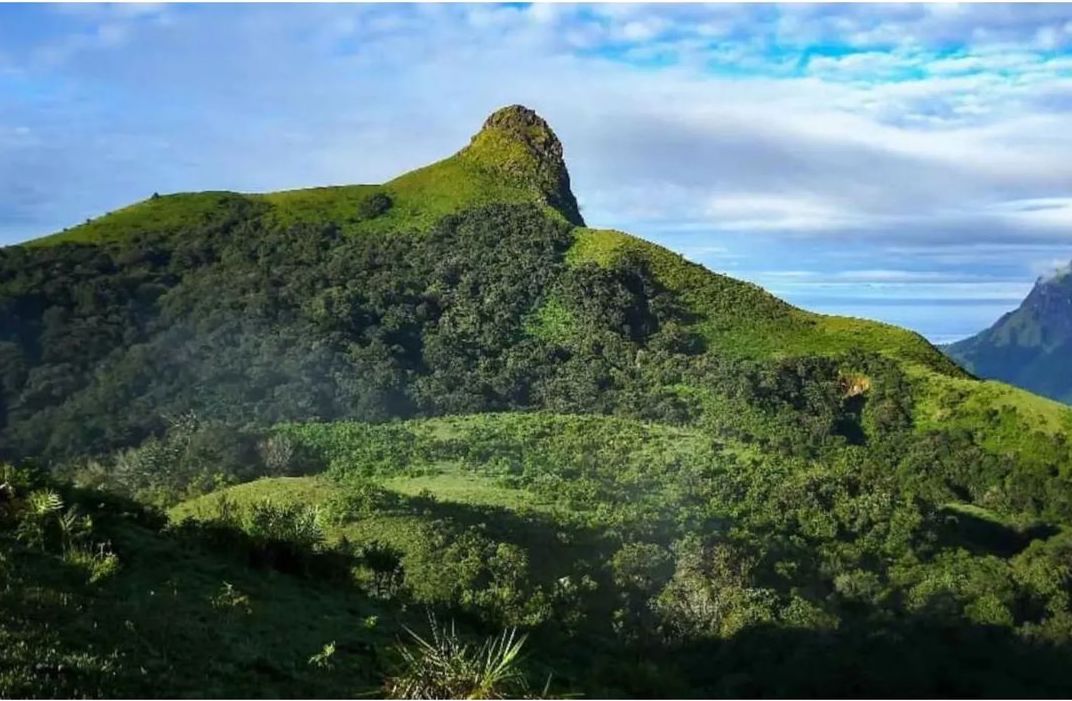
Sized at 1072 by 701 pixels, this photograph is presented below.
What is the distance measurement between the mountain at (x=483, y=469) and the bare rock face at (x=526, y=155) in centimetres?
42

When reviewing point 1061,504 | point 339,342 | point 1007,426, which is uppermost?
point 339,342

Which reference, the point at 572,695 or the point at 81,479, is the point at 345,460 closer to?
the point at 81,479

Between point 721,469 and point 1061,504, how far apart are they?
24.1 meters

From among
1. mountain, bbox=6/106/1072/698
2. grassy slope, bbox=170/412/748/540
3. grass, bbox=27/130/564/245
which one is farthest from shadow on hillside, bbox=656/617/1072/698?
grass, bbox=27/130/564/245

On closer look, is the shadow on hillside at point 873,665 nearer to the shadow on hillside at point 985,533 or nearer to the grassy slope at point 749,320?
the shadow on hillside at point 985,533

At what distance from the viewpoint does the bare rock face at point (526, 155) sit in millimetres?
104500

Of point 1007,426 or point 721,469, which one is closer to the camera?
point 721,469

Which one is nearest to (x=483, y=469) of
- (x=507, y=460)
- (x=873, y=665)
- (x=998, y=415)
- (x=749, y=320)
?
(x=507, y=460)

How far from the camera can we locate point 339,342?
7194 centimetres

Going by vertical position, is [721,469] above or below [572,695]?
below

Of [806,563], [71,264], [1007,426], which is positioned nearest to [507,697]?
[806,563]

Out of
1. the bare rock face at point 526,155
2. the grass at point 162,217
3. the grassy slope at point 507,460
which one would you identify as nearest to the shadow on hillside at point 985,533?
the grassy slope at point 507,460

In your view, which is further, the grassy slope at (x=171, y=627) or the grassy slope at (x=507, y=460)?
the grassy slope at (x=507, y=460)

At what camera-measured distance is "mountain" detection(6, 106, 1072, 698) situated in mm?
10938
